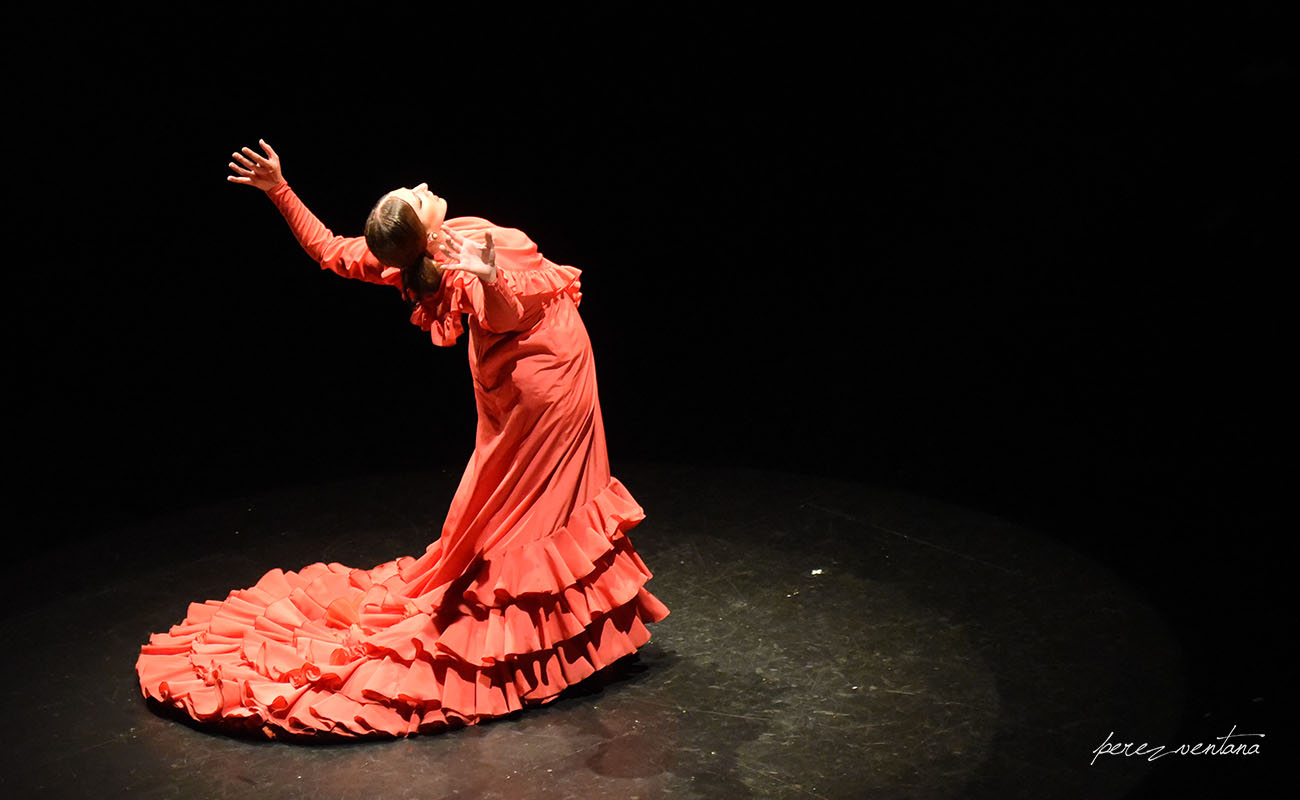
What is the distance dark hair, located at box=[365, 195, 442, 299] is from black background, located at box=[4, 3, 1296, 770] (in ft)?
6.21

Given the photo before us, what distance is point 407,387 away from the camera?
619cm

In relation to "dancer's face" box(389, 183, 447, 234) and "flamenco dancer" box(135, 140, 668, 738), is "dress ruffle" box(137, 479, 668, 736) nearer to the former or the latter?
"flamenco dancer" box(135, 140, 668, 738)

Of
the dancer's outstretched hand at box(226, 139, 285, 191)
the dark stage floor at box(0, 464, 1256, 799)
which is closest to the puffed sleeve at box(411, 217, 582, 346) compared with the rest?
the dancer's outstretched hand at box(226, 139, 285, 191)

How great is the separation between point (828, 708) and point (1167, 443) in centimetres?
208

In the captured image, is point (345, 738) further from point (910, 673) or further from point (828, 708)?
point (910, 673)

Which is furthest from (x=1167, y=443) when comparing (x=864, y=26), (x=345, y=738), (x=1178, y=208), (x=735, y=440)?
(x=345, y=738)

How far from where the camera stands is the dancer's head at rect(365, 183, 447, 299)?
3.53 m

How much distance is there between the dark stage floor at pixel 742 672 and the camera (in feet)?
10.9

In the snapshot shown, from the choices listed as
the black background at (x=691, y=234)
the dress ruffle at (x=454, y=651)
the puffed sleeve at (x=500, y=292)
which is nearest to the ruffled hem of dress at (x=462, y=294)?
the puffed sleeve at (x=500, y=292)

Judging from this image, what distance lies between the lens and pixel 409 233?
3543 mm

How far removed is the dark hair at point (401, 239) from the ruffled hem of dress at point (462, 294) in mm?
56

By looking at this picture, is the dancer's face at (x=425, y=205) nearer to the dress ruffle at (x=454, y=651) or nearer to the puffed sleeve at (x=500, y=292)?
the puffed sleeve at (x=500, y=292)

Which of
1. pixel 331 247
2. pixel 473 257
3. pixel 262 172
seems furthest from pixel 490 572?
pixel 262 172

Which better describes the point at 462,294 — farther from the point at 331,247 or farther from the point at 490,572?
the point at 490,572
